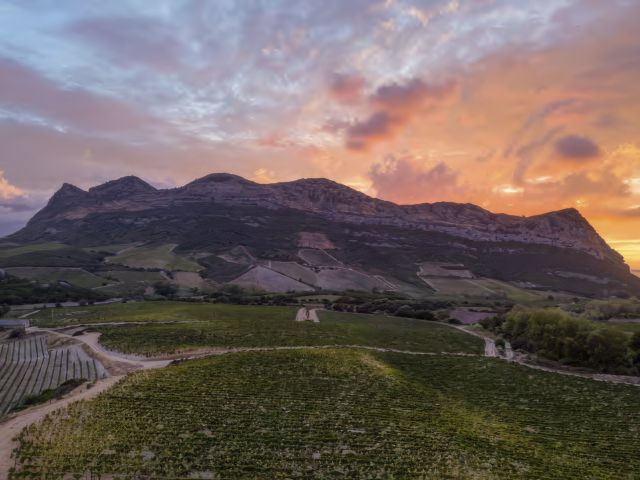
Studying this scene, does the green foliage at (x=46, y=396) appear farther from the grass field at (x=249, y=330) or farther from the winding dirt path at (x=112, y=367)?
the grass field at (x=249, y=330)

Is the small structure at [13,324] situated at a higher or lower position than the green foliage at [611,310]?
lower

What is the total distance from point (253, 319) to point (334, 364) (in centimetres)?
5006

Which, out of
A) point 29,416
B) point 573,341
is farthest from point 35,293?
point 573,341

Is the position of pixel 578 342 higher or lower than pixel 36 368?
higher

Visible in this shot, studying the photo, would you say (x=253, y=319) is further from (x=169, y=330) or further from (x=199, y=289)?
(x=199, y=289)

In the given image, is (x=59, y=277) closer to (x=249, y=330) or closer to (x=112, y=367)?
(x=249, y=330)

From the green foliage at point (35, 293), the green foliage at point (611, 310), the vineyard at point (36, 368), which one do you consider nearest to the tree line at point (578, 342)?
the green foliage at point (611, 310)

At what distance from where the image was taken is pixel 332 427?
42219 millimetres

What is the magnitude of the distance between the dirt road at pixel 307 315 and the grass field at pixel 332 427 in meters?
50.0

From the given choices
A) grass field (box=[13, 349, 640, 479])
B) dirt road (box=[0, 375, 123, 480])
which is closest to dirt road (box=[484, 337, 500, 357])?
grass field (box=[13, 349, 640, 479])

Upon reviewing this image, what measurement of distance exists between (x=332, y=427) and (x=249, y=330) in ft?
174

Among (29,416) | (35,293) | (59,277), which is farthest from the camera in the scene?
(59,277)

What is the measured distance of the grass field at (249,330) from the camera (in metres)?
81.4

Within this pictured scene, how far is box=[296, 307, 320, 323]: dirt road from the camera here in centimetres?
11350
